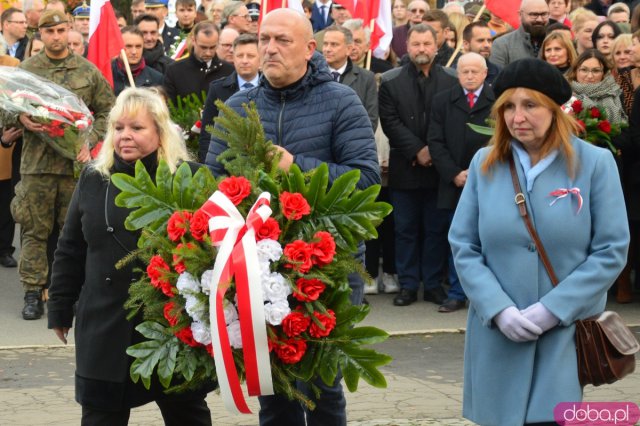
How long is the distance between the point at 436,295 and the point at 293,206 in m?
6.31

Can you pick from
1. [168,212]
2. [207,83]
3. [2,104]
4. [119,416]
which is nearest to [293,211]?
[168,212]

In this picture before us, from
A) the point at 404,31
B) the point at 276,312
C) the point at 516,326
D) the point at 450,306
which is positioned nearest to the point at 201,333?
the point at 276,312

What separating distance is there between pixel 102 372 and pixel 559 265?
6.63 feet

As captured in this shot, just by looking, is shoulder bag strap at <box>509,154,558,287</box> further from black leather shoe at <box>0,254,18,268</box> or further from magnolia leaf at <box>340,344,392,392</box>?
black leather shoe at <box>0,254,18,268</box>

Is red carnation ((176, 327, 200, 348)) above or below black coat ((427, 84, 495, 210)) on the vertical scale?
above

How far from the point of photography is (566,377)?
500 cm

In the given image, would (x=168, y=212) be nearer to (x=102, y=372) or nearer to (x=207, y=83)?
(x=102, y=372)

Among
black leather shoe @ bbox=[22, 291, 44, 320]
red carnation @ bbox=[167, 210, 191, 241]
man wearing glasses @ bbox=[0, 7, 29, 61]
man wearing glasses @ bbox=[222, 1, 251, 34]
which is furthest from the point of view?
man wearing glasses @ bbox=[0, 7, 29, 61]

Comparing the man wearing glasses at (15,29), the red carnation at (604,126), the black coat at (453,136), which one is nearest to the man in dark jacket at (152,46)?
the man wearing glasses at (15,29)

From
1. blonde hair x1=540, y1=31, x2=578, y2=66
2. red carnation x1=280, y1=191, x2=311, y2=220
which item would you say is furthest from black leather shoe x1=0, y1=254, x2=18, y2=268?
red carnation x1=280, y1=191, x2=311, y2=220

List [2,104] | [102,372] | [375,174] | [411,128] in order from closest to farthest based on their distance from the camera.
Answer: [102,372] → [375,174] → [2,104] → [411,128]

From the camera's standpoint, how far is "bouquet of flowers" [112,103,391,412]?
4.87m

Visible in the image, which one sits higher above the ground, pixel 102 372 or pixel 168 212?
pixel 168 212

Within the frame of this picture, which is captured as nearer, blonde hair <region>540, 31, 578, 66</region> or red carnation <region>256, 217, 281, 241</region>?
red carnation <region>256, 217, 281, 241</region>
